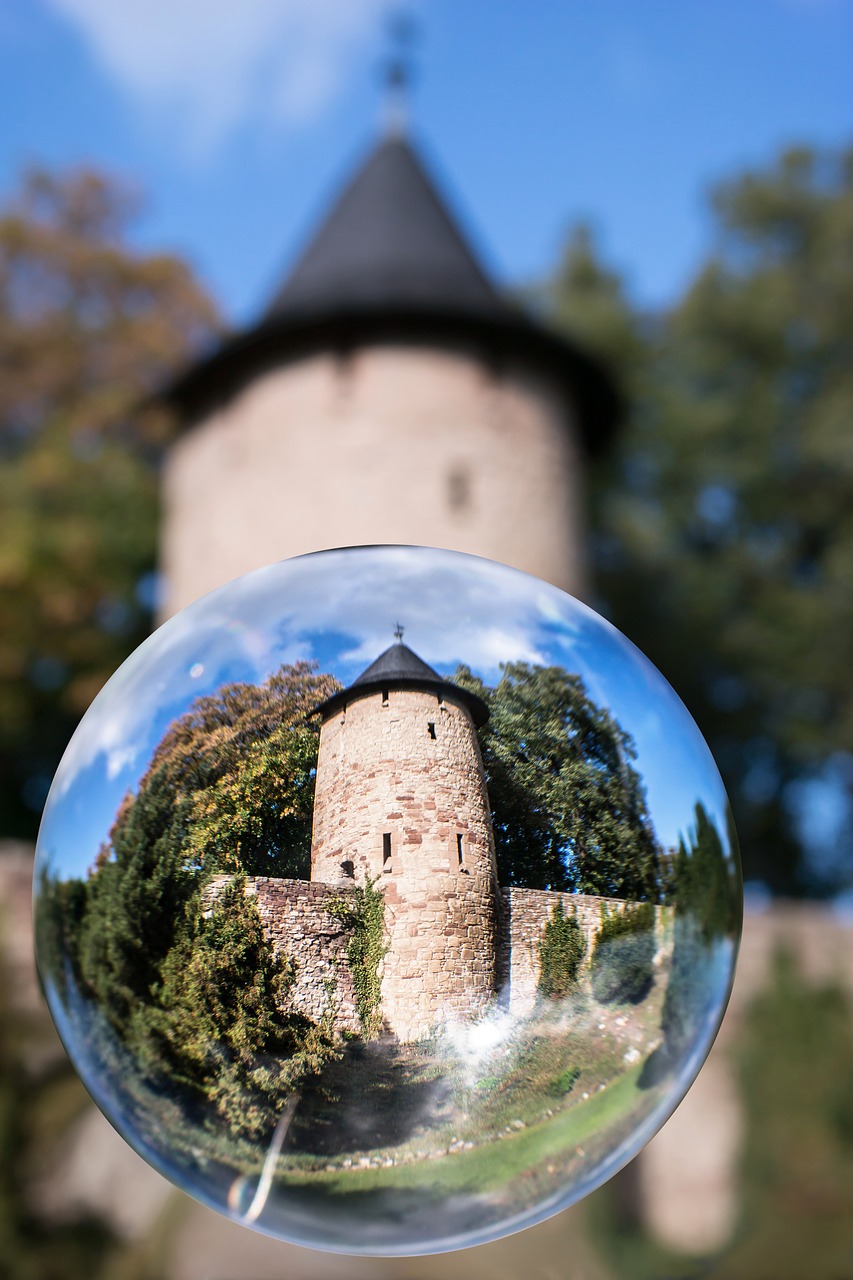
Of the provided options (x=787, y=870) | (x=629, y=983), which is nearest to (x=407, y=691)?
(x=629, y=983)

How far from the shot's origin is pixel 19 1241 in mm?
10258

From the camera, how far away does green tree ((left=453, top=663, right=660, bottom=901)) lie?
1413 millimetres

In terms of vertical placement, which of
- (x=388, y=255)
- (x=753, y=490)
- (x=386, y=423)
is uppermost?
(x=388, y=255)

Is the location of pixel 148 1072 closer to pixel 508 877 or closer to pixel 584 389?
pixel 508 877

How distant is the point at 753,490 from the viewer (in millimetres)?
Answer: 17609

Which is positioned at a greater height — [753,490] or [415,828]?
[753,490]

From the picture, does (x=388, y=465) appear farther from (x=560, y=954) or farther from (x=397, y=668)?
(x=560, y=954)

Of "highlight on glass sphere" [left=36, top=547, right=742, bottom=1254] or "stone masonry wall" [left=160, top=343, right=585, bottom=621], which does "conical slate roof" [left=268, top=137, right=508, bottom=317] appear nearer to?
"stone masonry wall" [left=160, top=343, right=585, bottom=621]

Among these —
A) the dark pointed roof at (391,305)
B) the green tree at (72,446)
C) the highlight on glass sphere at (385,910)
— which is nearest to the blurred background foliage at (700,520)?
the green tree at (72,446)

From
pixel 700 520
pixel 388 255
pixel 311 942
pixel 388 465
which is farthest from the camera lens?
pixel 700 520

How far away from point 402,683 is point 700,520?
1732 cm

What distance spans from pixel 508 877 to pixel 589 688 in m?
0.30

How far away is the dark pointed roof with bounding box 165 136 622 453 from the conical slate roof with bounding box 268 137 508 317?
14 millimetres

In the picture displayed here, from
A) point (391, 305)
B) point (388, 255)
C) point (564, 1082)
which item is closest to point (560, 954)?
point (564, 1082)
